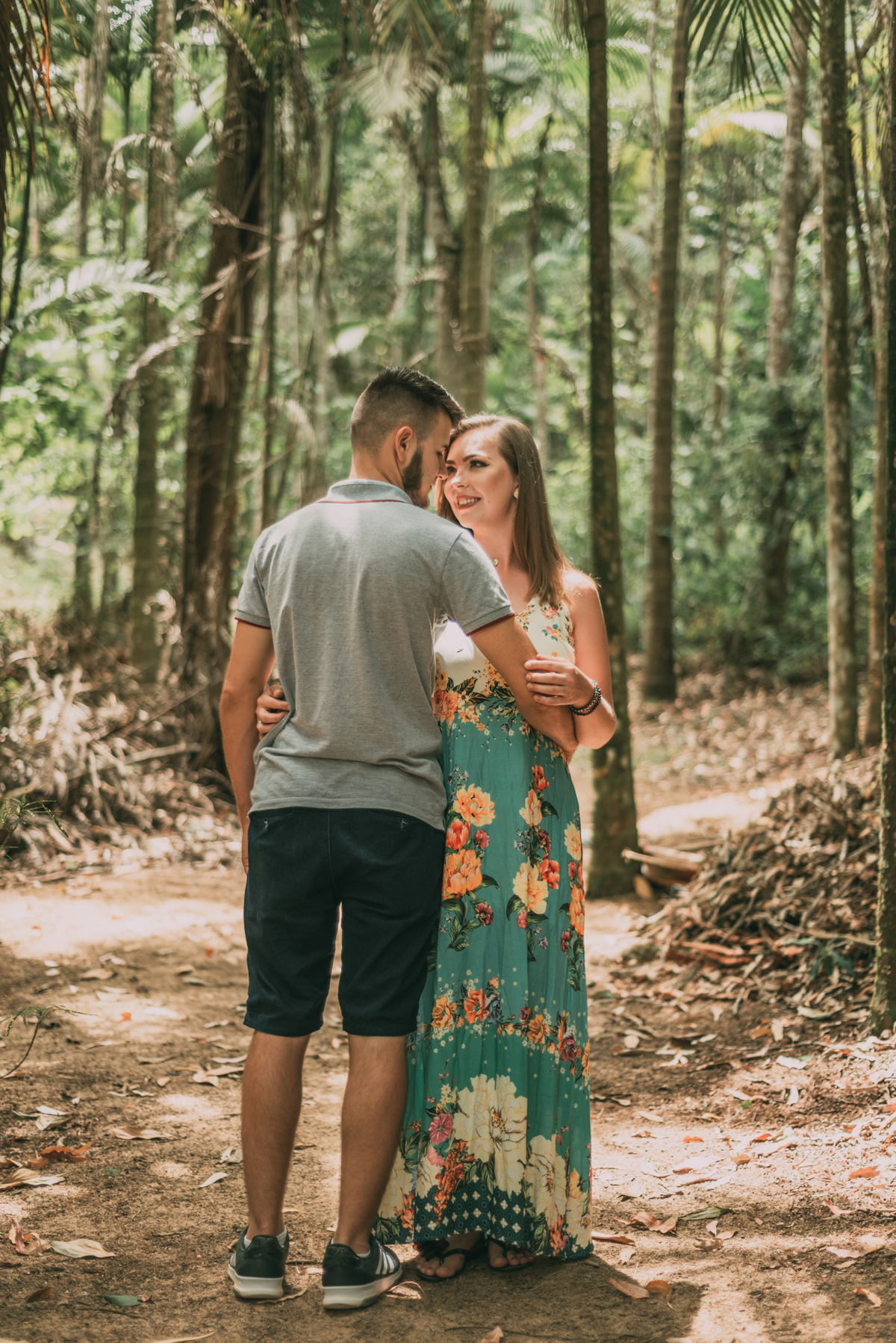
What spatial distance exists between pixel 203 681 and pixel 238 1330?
255 inches

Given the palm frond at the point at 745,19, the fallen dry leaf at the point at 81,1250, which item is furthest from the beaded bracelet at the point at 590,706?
the palm frond at the point at 745,19

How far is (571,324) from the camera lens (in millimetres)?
25562

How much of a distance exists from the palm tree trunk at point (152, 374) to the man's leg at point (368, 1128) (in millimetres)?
6796

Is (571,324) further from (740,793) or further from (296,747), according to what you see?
(296,747)

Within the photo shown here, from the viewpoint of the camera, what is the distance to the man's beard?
2506mm

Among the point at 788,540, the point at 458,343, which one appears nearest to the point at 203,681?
the point at 458,343

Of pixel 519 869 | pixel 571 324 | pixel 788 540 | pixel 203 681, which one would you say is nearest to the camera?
pixel 519 869

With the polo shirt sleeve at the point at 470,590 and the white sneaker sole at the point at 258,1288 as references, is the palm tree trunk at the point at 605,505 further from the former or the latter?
the white sneaker sole at the point at 258,1288

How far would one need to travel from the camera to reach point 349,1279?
7.64ft

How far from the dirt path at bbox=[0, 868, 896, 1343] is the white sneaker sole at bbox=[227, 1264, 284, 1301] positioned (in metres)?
0.03

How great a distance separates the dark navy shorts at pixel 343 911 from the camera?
232cm

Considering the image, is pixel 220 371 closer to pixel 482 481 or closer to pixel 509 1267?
pixel 482 481

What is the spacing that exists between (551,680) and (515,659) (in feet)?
0.32

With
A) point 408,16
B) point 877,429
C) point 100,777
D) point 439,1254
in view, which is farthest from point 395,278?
point 439,1254
